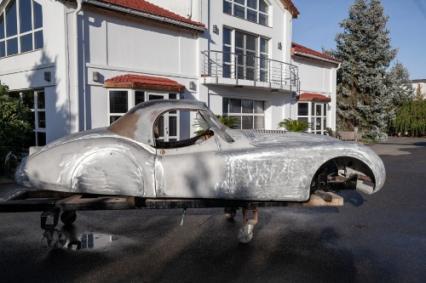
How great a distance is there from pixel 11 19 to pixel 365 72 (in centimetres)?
2229

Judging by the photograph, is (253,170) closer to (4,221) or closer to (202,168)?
(202,168)

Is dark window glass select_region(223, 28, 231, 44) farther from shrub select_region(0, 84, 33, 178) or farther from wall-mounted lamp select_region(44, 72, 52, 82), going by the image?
shrub select_region(0, 84, 33, 178)

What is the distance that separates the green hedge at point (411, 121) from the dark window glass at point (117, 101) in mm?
30443

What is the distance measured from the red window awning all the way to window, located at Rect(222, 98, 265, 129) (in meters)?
3.07

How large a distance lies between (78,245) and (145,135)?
5.99 ft

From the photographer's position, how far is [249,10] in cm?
1812

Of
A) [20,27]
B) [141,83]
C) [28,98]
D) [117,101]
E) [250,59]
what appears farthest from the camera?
[250,59]

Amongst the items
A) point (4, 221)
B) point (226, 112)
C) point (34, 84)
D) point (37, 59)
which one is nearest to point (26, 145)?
point (34, 84)

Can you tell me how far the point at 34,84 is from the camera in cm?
1289

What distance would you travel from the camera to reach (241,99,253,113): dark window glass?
17.8 metres

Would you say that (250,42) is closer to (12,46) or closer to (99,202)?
(12,46)

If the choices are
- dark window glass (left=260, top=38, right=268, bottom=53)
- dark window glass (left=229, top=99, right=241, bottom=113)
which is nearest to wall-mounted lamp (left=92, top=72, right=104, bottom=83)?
dark window glass (left=229, top=99, right=241, bottom=113)

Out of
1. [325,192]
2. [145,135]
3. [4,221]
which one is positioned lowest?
[4,221]

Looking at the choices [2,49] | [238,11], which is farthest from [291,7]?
[2,49]
